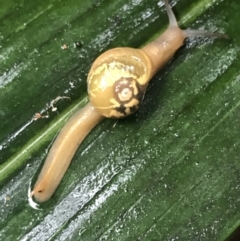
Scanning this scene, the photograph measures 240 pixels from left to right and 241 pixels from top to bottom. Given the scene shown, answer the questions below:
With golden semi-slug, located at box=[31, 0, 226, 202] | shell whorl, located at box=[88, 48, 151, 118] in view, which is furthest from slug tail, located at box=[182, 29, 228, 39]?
shell whorl, located at box=[88, 48, 151, 118]

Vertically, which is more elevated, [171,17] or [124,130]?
[171,17]

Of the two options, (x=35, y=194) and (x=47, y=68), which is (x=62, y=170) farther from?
(x=47, y=68)

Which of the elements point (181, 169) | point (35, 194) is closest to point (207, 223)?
point (181, 169)

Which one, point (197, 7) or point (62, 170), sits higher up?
point (197, 7)

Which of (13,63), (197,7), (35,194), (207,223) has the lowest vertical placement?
(207,223)

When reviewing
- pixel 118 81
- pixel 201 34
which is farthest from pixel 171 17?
pixel 118 81

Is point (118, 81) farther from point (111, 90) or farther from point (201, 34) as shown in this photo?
point (201, 34)
